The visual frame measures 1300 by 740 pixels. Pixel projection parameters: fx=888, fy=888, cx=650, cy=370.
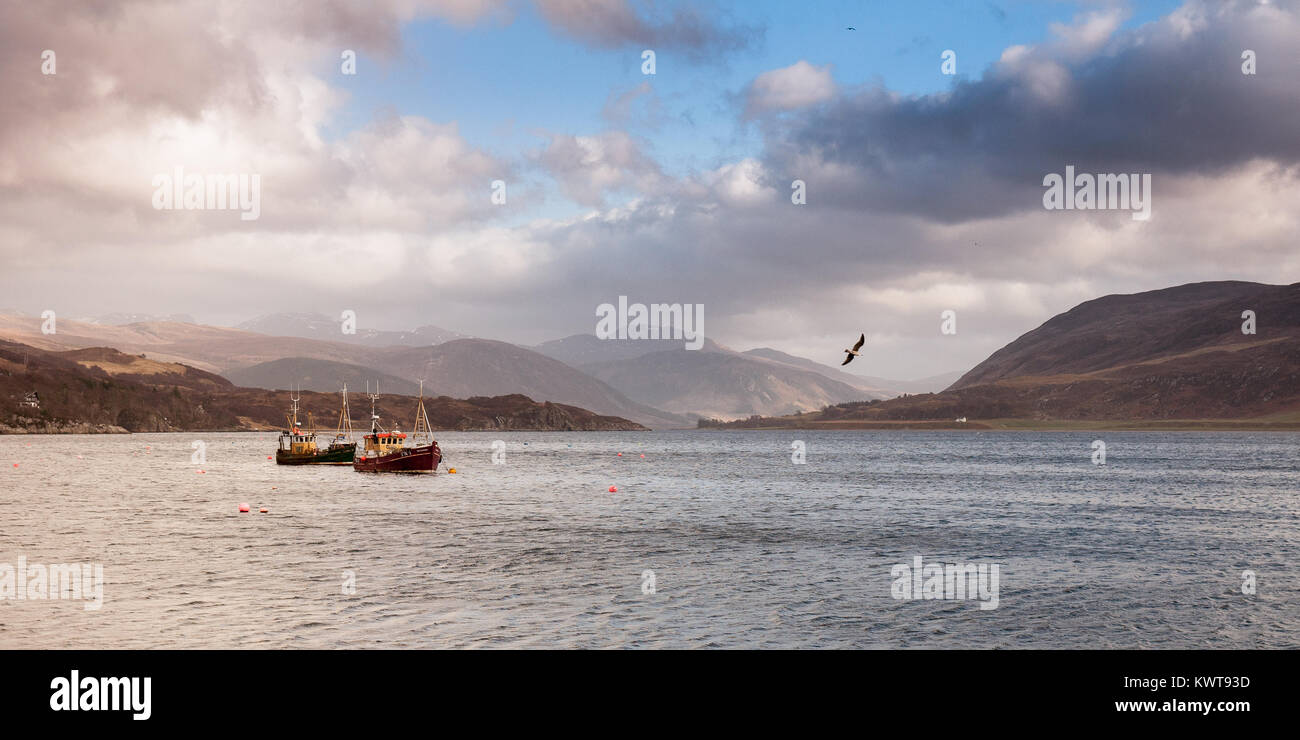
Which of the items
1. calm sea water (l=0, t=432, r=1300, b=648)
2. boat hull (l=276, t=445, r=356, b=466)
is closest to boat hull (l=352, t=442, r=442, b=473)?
calm sea water (l=0, t=432, r=1300, b=648)

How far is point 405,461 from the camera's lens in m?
126

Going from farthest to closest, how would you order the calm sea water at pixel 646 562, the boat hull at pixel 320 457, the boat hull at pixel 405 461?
Result: 1. the boat hull at pixel 320 457
2. the boat hull at pixel 405 461
3. the calm sea water at pixel 646 562

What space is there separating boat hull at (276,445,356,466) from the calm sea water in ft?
146

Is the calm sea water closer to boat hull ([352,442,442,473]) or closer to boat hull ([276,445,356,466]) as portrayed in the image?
boat hull ([352,442,442,473])

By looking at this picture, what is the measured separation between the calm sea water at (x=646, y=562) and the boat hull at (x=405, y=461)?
66.3 feet

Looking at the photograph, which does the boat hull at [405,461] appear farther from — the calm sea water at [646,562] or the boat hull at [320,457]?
the boat hull at [320,457]

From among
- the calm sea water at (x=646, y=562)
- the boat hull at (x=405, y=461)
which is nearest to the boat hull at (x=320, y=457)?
the boat hull at (x=405, y=461)

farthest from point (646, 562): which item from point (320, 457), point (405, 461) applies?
point (320, 457)

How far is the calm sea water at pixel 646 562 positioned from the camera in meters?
30.3

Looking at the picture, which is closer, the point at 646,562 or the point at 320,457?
the point at 646,562

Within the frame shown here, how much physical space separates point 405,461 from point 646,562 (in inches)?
3403

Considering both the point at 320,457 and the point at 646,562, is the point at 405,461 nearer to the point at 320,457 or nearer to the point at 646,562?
the point at 320,457

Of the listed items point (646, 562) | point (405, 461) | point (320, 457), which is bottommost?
point (320, 457)
